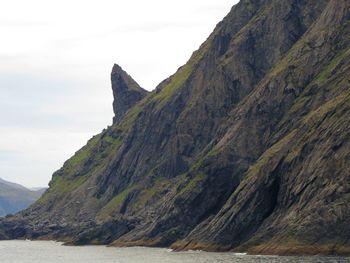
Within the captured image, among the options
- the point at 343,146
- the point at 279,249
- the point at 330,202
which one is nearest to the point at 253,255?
the point at 279,249

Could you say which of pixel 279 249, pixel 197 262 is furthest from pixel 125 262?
pixel 279 249

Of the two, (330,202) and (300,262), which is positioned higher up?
(330,202)

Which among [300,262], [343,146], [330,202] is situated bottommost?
[300,262]

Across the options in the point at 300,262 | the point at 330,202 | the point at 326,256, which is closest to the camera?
the point at 300,262

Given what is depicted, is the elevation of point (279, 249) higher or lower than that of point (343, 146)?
lower

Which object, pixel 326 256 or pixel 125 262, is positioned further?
pixel 125 262

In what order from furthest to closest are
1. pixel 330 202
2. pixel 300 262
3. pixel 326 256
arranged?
1. pixel 330 202
2. pixel 326 256
3. pixel 300 262

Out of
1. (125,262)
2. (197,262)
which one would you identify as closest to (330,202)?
(197,262)

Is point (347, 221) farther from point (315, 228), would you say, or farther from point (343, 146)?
point (343, 146)

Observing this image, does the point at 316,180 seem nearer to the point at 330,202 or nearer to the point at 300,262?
the point at 330,202

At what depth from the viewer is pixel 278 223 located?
199500 mm

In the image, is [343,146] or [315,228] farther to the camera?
[343,146]

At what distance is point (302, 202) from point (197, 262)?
36.4m

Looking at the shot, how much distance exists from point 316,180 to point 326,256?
28.3 meters
